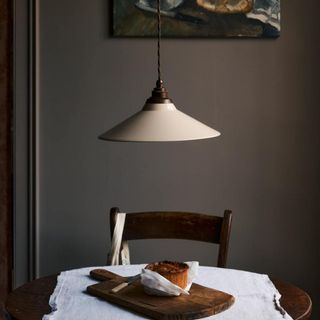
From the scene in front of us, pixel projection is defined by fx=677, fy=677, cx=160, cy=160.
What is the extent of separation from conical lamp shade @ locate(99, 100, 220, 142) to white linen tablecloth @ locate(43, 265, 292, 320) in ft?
1.46

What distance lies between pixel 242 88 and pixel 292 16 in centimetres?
35

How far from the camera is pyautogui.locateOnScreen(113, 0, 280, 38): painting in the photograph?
2.67 meters

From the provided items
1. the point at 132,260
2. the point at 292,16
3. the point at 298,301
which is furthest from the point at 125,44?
the point at 298,301

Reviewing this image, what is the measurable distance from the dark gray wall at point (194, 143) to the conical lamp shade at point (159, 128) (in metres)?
1.11

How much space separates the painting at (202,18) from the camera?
267 centimetres

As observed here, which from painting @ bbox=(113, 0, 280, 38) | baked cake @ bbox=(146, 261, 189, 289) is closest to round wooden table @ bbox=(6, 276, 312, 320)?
baked cake @ bbox=(146, 261, 189, 289)

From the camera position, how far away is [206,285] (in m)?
1.94

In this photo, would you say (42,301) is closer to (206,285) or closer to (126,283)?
(126,283)

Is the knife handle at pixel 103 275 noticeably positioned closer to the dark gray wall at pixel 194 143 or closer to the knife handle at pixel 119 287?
the knife handle at pixel 119 287

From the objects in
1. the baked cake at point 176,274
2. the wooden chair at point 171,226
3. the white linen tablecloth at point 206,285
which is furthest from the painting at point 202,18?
the baked cake at point 176,274

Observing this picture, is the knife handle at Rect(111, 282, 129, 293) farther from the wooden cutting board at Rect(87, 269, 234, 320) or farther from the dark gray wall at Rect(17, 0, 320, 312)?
the dark gray wall at Rect(17, 0, 320, 312)

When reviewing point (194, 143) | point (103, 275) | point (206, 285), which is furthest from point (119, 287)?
point (194, 143)

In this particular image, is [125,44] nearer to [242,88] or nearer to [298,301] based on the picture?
[242,88]

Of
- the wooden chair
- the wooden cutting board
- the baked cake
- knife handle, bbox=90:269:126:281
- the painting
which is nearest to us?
the wooden cutting board
